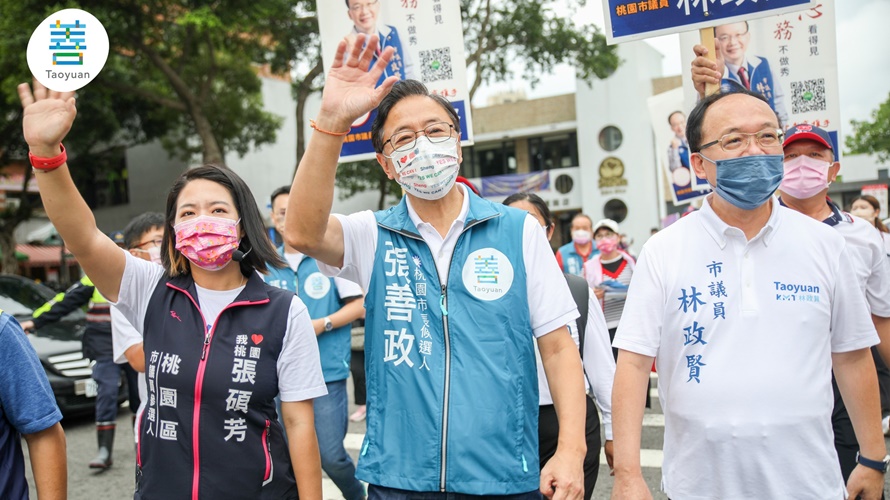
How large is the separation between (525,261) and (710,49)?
1884 millimetres

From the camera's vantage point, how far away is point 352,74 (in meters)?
2.09

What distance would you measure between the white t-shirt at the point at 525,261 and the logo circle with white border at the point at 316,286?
2123 millimetres

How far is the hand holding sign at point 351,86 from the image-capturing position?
2.03 m

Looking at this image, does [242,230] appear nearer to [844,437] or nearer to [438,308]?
[438,308]

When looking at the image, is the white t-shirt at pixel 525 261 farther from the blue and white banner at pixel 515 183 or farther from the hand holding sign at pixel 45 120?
the blue and white banner at pixel 515 183

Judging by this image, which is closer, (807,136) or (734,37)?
(807,136)

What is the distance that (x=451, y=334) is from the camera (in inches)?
84.7

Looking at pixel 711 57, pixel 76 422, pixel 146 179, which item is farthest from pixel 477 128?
pixel 711 57

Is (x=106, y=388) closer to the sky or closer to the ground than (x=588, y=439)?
closer to the ground

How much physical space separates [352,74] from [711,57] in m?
2.03

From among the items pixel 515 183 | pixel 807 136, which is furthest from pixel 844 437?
pixel 515 183

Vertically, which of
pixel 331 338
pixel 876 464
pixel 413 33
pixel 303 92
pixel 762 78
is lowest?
pixel 876 464

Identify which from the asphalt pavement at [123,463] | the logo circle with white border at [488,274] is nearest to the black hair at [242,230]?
the logo circle with white border at [488,274]

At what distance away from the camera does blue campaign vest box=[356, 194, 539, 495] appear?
210 centimetres
